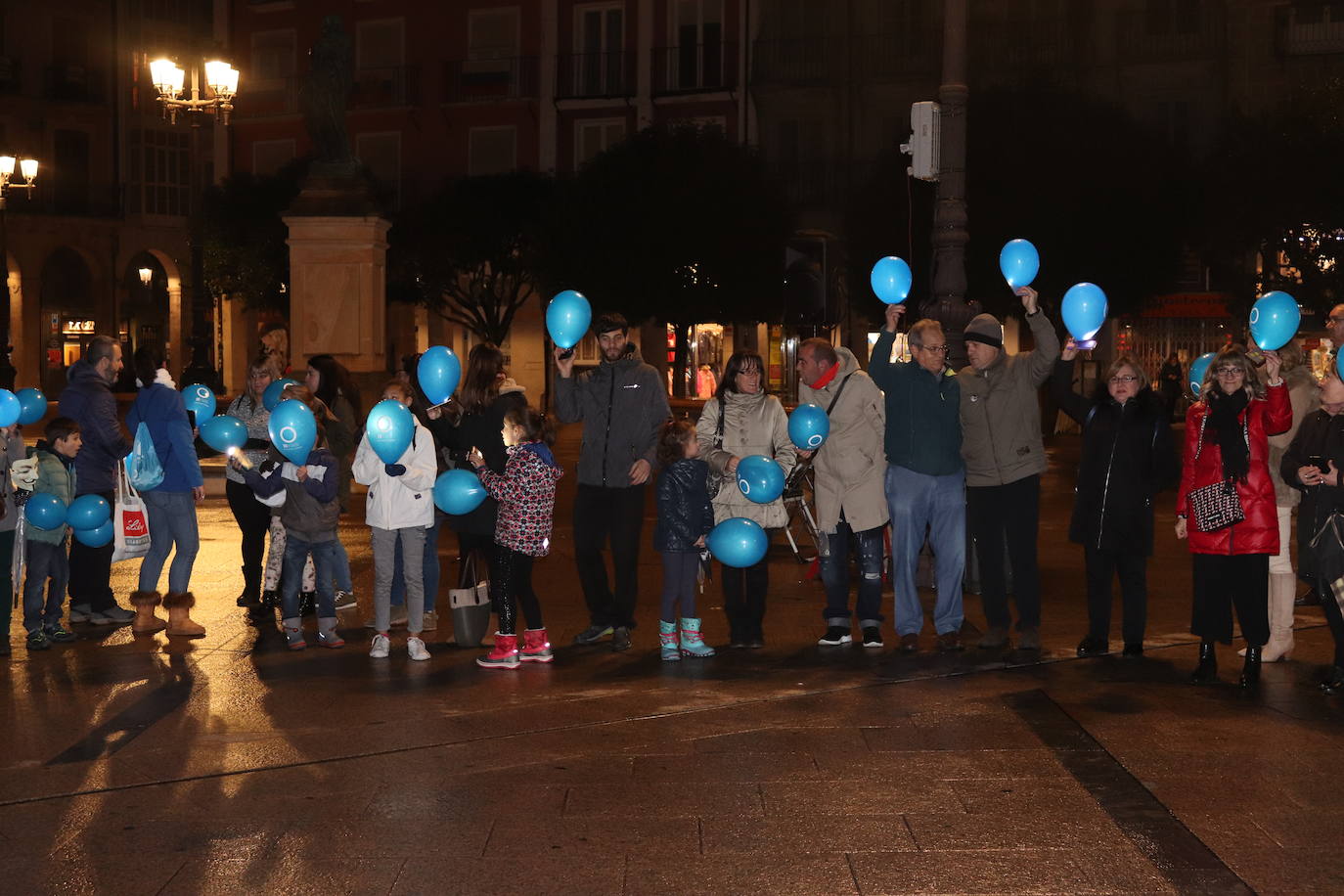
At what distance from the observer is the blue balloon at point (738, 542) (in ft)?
28.1

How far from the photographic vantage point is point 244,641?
9.33 metres

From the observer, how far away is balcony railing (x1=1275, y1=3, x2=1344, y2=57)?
123 feet

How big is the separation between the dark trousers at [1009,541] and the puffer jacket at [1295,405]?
1.38m

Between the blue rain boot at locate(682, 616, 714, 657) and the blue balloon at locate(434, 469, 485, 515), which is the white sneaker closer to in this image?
the blue balloon at locate(434, 469, 485, 515)

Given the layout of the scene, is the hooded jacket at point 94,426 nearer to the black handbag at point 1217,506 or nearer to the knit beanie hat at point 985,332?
the knit beanie hat at point 985,332

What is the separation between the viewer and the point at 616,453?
357 inches

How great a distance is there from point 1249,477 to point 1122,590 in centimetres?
101

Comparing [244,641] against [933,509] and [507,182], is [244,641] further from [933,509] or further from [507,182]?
[507,182]

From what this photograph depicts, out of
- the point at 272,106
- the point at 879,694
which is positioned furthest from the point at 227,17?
the point at 879,694

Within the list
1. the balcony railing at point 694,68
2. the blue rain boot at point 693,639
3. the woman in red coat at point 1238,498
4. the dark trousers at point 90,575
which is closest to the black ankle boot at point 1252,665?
the woman in red coat at point 1238,498

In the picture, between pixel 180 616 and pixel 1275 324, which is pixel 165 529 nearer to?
pixel 180 616

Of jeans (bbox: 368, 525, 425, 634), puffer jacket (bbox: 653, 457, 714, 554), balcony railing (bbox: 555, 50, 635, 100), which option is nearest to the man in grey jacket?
puffer jacket (bbox: 653, 457, 714, 554)

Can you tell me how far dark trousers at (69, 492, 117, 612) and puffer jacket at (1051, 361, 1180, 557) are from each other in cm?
584

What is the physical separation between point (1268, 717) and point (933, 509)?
222 cm
